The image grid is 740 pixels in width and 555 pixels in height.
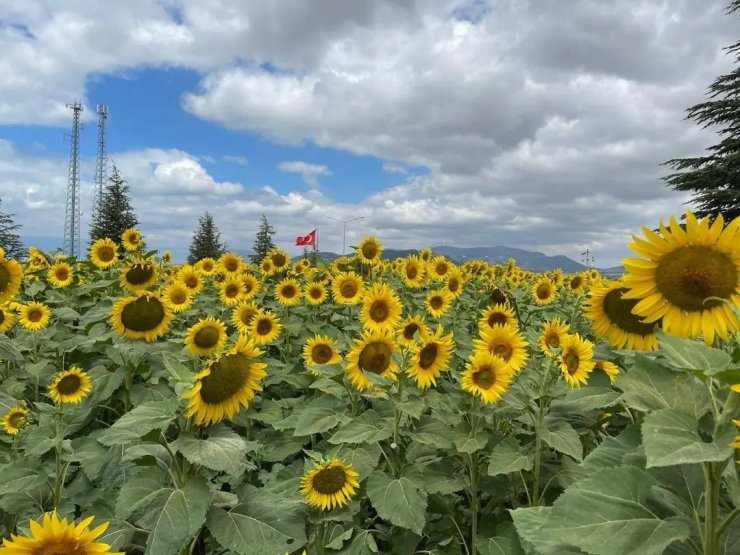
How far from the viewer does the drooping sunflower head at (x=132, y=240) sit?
28.7 feet

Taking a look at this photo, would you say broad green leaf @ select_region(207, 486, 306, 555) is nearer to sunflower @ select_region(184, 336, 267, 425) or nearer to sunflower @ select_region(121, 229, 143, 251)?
sunflower @ select_region(184, 336, 267, 425)

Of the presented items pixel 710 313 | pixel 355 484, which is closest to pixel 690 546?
pixel 710 313

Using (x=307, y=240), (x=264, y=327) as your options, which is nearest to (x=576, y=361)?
(x=264, y=327)

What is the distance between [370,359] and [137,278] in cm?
318

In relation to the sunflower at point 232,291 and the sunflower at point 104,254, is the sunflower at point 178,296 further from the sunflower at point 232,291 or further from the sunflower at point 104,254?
the sunflower at point 104,254

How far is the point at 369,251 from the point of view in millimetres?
8508

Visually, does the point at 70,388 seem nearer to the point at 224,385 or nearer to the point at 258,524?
the point at 224,385

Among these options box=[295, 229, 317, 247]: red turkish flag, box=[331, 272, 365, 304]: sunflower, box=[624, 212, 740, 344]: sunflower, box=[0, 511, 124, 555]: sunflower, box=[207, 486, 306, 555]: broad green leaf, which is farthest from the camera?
box=[295, 229, 317, 247]: red turkish flag

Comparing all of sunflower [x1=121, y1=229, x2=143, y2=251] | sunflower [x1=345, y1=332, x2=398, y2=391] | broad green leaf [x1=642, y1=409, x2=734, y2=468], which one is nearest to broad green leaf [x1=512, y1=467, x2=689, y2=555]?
broad green leaf [x1=642, y1=409, x2=734, y2=468]

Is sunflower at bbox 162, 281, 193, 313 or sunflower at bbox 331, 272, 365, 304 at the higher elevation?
sunflower at bbox 331, 272, 365, 304

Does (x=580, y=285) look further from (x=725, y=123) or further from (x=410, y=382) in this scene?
(x=725, y=123)

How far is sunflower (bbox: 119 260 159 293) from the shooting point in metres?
5.36

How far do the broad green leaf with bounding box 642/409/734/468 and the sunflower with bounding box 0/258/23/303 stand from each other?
4.89 meters

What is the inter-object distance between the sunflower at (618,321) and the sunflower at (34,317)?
539 cm
